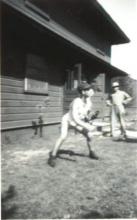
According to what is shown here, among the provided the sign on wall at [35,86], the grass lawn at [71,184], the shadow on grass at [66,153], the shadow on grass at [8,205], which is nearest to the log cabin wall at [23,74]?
the sign on wall at [35,86]

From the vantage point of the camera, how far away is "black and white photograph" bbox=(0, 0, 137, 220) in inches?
136

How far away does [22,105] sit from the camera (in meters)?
8.33

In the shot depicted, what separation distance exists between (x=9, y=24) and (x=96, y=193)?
16.8ft

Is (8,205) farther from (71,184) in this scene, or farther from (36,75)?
(36,75)

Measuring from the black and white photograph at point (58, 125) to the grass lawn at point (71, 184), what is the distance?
0.04 ft

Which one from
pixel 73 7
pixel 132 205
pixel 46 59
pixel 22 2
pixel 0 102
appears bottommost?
pixel 132 205

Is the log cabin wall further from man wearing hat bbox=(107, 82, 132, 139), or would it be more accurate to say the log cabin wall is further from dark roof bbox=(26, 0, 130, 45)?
dark roof bbox=(26, 0, 130, 45)

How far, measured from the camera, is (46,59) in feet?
32.0

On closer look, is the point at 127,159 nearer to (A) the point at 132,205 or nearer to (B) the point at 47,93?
(A) the point at 132,205

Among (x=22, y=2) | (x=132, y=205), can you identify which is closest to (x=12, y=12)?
(x=22, y=2)

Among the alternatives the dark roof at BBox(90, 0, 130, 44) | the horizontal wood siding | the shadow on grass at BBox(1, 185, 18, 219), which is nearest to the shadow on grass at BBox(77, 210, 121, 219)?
the shadow on grass at BBox(1, 185, 18, 219)

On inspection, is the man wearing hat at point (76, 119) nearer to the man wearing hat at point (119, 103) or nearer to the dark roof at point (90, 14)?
the man wearing hat at point (119, 103)

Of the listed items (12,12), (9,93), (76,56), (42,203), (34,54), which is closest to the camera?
(42,203)

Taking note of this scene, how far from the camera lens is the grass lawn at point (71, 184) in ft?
10.3
